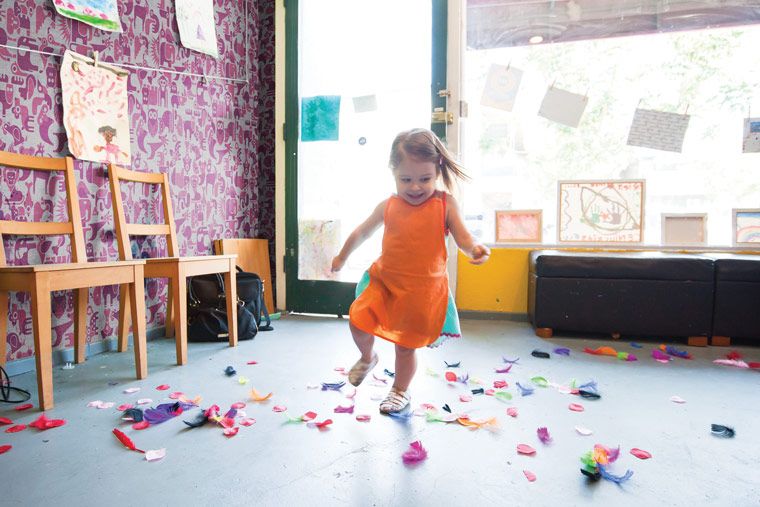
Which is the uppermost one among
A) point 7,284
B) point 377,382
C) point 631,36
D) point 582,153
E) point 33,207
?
point 631,36

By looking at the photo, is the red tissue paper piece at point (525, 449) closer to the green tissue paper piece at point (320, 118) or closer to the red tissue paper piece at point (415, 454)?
the red tissue paper piece at point (415, 454)

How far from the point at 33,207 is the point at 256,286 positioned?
3.83ft

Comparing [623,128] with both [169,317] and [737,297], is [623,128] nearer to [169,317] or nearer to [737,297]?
[737,297]

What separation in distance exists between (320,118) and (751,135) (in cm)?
281

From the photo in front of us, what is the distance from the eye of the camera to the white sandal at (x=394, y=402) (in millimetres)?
1523

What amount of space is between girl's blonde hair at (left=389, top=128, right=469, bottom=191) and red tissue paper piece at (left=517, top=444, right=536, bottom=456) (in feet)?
2.82

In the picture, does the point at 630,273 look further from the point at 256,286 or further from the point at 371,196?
the point at 256,286

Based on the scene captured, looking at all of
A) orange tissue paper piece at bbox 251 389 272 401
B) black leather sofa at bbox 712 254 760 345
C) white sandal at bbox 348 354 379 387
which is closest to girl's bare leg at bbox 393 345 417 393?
white sandal at bbox 348 354 379 387

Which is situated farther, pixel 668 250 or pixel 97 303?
pixel 668 250

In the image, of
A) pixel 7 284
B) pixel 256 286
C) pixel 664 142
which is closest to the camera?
pixel 7 284

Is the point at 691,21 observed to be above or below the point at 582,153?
above

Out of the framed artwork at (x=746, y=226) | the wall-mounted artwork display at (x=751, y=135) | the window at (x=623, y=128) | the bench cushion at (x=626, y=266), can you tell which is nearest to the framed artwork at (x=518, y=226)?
the window at (x=623, y=128)

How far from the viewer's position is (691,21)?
296 cm

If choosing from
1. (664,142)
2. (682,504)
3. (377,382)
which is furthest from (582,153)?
(682,504)
